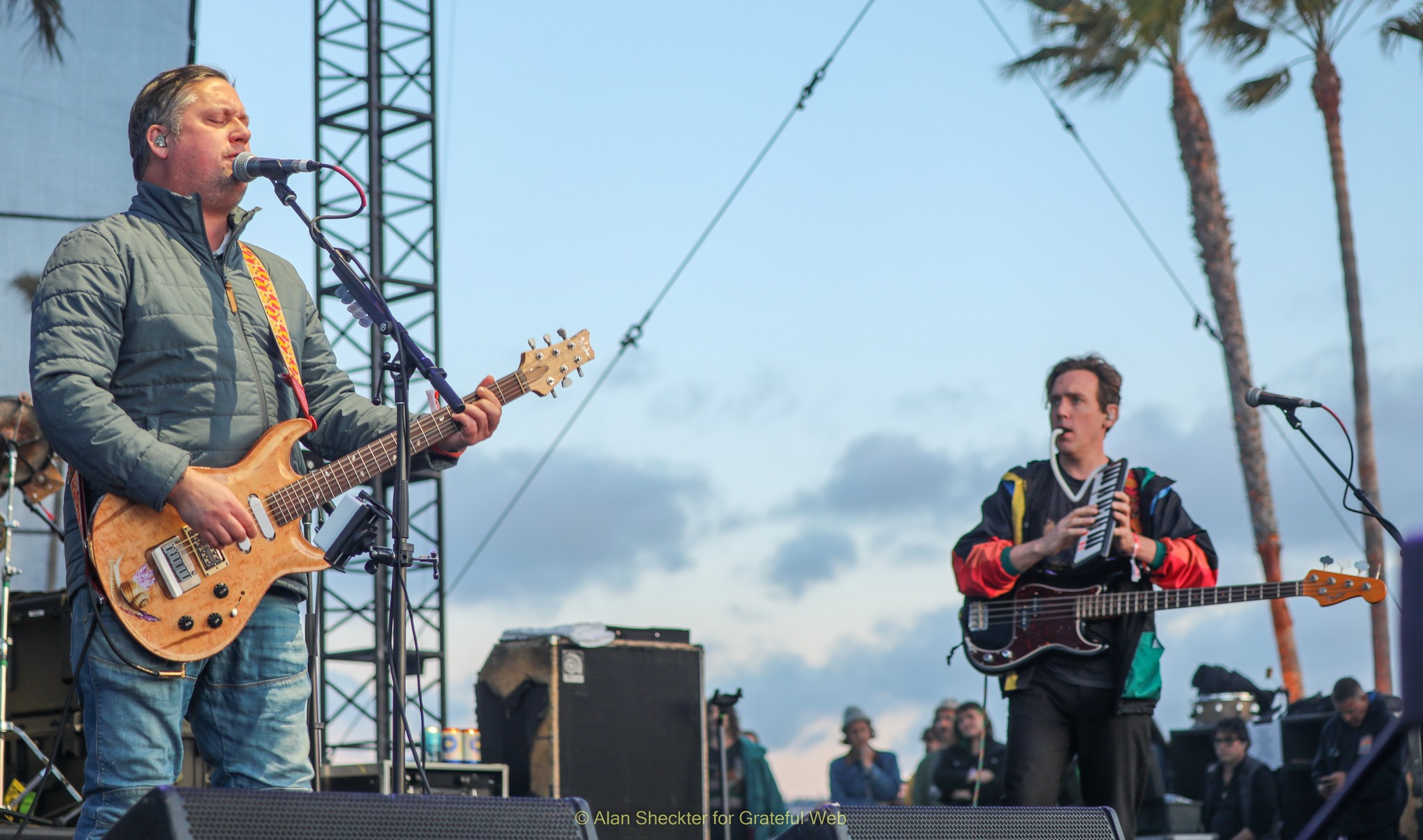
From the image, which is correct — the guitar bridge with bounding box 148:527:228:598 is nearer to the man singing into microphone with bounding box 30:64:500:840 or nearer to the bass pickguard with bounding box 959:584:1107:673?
the man singing into microphone with bounding box 30:64:500:840

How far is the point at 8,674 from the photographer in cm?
600

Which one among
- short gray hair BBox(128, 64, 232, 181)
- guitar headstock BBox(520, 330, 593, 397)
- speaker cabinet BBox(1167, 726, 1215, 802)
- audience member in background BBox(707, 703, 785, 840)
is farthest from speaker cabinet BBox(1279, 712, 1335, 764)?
short gray hair BBox(128, 64, 232, 181)

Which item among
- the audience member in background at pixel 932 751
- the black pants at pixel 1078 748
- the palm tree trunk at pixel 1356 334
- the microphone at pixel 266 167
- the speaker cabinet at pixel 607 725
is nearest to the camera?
the microphone at pixel 266 167

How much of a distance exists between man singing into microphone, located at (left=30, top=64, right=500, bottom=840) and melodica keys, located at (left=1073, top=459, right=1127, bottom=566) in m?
2.01

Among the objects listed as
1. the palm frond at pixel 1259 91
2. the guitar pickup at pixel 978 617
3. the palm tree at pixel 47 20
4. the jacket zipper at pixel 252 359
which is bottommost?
the guitar pickup at pixel 978 617

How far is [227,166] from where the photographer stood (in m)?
3.16

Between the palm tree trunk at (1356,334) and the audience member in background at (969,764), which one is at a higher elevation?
the palm tree trunk at (1356,334)

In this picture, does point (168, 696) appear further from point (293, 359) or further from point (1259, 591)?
point (1259, 591)

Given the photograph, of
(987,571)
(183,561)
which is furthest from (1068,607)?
(183,561)

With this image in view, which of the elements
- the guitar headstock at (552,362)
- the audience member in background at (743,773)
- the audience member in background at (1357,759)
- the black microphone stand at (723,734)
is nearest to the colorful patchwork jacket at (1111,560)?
the guitar headstock at (552,362)

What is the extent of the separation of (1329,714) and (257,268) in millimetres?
8494

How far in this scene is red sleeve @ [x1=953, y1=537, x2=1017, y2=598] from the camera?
449 cm

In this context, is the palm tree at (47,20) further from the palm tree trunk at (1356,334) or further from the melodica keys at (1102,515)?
the palm tree trunk at (1356,334)

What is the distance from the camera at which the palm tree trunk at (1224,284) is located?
13.8 m
